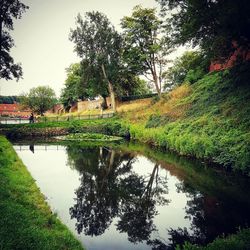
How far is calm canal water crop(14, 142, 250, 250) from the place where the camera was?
29.1ft

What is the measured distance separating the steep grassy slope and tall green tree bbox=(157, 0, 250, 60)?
4.46 metres

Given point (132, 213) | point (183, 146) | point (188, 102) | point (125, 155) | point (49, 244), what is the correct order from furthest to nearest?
point (188, 102)
point (125, 155)
point (183, 146)
point (132, 213)
point (49, 244)

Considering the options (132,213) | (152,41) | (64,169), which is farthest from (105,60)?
→ (132,213)

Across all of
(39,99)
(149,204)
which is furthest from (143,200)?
(39,99)

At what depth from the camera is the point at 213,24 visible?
20.9 meters

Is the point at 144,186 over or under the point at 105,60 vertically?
under

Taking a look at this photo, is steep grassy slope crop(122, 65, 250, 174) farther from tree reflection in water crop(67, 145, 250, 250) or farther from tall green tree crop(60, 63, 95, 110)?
tall green tree crop(60, 63, 95, 110)

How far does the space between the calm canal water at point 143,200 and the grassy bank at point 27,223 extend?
1.05 metres

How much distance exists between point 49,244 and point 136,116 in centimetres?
3497

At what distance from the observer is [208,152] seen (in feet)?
59.7

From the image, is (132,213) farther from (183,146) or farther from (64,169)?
(183,146)

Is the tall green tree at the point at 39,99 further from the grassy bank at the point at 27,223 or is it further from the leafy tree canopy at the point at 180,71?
the grassy bank at the point at 27,223

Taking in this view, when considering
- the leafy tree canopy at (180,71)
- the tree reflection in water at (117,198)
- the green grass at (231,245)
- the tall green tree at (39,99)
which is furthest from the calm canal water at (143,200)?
the tall green tree at (39,99)

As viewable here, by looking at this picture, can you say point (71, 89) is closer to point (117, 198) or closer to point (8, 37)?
point (8, 37)
